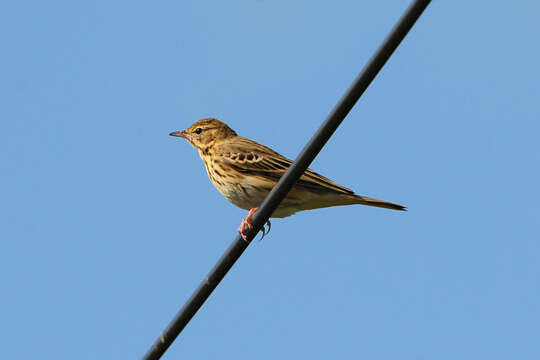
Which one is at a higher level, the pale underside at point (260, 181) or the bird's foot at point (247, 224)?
the pale underside at point (260, 181)

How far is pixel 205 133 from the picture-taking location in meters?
12.8

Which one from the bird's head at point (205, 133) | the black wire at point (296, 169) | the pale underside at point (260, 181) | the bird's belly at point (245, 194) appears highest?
the bird's head at point (205, 133)

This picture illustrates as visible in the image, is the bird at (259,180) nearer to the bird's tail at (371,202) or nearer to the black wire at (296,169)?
the bird's tail at (371,202)

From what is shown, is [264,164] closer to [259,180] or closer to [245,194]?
[259,180]

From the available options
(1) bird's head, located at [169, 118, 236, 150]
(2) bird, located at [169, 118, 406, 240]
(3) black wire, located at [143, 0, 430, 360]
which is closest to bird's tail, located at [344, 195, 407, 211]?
(2) bird, located at [169, 118, 406, 240]

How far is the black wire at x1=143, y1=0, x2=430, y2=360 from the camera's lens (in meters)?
4.86

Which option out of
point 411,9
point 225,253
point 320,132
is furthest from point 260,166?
point 411,9

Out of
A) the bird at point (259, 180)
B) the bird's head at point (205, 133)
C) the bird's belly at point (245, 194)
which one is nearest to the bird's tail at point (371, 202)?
the bird at point (259, 180)

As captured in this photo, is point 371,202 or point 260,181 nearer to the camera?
point 371,202

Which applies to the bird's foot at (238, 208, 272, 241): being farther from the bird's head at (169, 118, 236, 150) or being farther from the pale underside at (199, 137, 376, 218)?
the bird's head at (169, 118, 236, 150)

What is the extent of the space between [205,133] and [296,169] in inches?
288

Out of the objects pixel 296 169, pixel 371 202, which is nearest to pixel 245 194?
pixel 371 202

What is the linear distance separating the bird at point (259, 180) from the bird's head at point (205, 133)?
0.06 metres

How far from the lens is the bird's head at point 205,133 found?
41.5 ft
